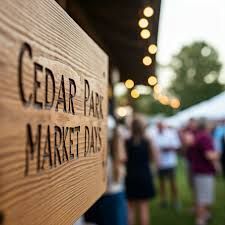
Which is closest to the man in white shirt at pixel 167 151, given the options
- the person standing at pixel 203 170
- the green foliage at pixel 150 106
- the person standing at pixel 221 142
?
the person standing at pixel 203 170

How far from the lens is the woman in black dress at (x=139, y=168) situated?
6.87m

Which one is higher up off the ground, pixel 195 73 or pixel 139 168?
pixel 195 73

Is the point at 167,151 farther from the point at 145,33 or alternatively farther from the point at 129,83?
the point at 145,33

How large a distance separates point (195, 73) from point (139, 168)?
4175 cm

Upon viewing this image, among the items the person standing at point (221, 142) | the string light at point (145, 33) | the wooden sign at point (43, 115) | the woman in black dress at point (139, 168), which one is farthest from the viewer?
the person standing at point (221, 142)

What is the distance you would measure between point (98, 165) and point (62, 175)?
676 mm

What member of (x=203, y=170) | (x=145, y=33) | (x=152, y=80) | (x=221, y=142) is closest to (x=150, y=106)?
(x=221, y=142)

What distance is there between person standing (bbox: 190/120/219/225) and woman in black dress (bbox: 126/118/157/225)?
0.83 m

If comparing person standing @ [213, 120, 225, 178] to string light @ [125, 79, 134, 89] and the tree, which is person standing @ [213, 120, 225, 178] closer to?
string light @ [125, 79, 134, 89]

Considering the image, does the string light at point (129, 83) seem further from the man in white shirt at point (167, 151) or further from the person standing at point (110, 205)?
the person standing at point (110, 205)

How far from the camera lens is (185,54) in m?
50.8

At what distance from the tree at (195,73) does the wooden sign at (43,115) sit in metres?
43.6

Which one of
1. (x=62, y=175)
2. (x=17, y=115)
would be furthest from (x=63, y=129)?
(x=17, y=115)

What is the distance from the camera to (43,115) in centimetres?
108
